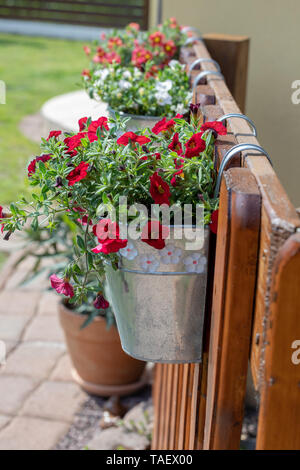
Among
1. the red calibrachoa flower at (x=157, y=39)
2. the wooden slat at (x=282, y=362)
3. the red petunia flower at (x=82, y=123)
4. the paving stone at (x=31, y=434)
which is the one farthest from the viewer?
the paving stone at (x=31, y=434)

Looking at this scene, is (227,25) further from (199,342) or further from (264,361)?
(264,361)

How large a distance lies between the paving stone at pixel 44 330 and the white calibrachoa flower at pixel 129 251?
2.42 meters

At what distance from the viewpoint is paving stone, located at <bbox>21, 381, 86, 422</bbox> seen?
2.85 meters

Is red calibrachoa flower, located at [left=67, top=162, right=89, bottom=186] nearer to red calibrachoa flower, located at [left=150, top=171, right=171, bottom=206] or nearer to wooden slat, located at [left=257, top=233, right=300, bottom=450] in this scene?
red calibrachoa flower, located at [left=150, top=171, right=171, bottom=206]

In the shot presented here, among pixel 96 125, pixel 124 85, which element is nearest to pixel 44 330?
pixel 124 85

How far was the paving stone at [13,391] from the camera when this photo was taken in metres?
2.89

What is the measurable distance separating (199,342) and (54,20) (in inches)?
489

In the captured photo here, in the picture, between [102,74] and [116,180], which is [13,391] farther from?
[116,180]

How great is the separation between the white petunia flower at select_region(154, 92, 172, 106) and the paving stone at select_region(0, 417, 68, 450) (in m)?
1.65

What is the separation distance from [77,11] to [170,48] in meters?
11.1

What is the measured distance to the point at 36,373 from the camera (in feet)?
10.3

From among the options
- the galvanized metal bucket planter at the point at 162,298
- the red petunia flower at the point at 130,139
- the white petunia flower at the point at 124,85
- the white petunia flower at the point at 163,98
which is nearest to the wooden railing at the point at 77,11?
the white petunia flower at the point at 124,85

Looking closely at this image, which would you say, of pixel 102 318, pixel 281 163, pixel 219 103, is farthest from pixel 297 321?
pixel 102 318

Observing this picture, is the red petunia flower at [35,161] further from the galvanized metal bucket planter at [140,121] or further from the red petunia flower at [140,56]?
the red petunia flower at [140,56]
